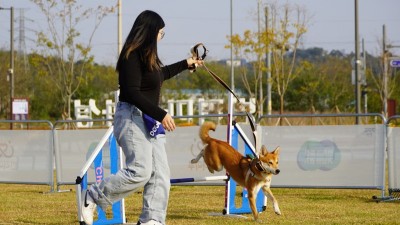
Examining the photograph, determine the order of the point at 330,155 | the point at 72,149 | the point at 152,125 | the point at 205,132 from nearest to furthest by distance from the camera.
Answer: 1. the point at 152,125
2. the point at 205,132
3. the point at 330,155
4. the point at 72,149

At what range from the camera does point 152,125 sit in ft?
21.0

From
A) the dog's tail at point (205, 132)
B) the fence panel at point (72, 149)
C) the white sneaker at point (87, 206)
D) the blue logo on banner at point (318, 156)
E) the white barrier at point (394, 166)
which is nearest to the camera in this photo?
the white sneaker at point (87, 206)

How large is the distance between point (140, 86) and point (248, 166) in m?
2.84

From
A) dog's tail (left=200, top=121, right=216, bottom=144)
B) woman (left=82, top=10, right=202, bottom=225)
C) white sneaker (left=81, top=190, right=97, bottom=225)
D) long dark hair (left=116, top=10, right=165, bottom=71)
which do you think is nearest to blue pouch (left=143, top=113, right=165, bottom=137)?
woman (left=82, top=10, right=202, bottom=225)

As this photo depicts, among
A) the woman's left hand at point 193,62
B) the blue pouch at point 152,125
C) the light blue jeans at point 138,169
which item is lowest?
the light blue jeans at point 138,169

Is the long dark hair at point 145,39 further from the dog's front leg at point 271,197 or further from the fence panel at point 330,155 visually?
the fence panel at point 330,155

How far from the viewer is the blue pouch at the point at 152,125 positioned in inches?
251

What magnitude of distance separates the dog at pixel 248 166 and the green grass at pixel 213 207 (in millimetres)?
342

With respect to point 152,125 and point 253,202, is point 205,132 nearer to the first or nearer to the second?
point 253,202

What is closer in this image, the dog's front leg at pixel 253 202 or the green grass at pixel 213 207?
the dog's front leg at pixel 253 202

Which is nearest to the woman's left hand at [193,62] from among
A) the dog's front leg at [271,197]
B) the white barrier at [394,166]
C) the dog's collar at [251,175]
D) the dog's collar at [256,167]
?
the dog's collar at [256,167]

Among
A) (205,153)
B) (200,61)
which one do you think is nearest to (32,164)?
(205,153)

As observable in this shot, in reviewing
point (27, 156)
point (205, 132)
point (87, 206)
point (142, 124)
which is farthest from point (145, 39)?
point (27, 156)

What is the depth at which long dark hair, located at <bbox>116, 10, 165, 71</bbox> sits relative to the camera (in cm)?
631
